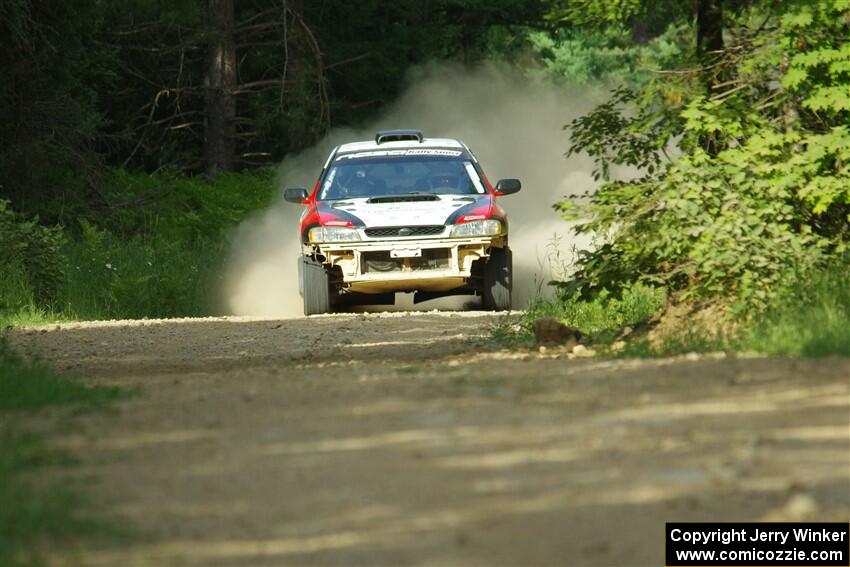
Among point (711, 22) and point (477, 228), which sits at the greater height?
point (711, 22)

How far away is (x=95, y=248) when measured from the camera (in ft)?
73.3

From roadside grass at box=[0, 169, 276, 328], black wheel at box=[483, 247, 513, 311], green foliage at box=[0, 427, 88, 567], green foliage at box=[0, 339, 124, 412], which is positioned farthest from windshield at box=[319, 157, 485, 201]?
green foliage at box=[0, 427, 88, 567]

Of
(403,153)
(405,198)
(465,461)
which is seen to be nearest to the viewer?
(465,461)

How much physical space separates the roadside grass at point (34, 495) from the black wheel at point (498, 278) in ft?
28.0

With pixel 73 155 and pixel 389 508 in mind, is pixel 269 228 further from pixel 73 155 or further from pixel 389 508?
pixel 389 508

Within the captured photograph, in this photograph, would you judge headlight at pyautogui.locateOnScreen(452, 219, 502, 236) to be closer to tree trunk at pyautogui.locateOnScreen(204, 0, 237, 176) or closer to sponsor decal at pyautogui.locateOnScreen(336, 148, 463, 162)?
sponsor decal at pyautogui.locateOnScreen(336, 148, 463, 162)

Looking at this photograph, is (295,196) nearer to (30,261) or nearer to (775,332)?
(30,261)

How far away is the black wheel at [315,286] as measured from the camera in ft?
58.0

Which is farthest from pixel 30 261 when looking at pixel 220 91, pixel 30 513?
pixel 220 91

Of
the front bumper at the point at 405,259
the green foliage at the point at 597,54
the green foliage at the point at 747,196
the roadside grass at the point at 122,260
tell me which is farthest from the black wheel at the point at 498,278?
the green foliage at the point at 597,54

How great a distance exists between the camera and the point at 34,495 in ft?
21.0

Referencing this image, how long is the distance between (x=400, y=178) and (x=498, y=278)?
1767 millimetres

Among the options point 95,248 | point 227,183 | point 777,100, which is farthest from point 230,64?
point 777,100

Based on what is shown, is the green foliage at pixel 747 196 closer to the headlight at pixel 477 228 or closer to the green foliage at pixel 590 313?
the green foliage at pixel 590 313
